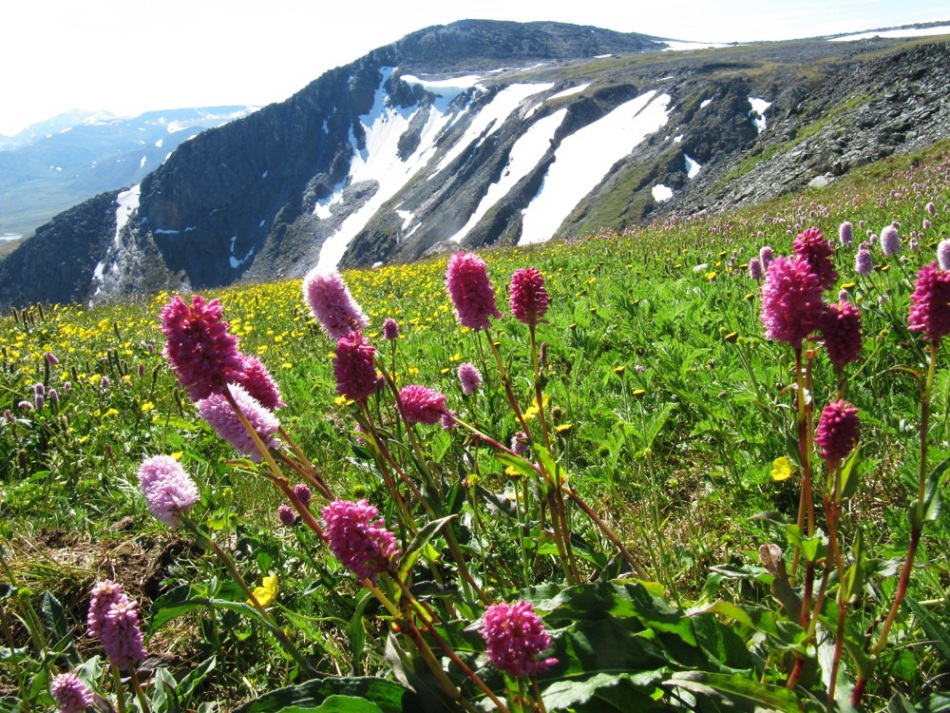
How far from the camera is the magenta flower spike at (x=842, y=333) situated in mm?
1364

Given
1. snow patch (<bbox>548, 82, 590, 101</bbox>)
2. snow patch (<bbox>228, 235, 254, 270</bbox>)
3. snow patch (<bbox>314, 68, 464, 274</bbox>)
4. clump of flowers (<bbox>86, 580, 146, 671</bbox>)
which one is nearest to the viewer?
clump of flowers (<bbox>86, 580, 146, 671</bbox>)

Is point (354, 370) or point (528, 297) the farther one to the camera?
point (528, 297)

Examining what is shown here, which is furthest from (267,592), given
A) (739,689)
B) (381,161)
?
(381,161)

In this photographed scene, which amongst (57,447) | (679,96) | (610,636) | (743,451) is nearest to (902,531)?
(743,451)

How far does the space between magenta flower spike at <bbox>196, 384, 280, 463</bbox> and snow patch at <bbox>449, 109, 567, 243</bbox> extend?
80.5 metres

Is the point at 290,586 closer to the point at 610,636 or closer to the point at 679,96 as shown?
the point at 610,636

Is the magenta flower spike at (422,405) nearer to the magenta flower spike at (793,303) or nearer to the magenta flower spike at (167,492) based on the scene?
the magenta flower spike at (167,492)

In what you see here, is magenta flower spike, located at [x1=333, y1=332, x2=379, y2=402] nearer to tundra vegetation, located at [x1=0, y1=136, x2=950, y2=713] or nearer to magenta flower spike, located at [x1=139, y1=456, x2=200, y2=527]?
tundra vegetation, located at [x1=0, y1=136, x2=950, y2=713]

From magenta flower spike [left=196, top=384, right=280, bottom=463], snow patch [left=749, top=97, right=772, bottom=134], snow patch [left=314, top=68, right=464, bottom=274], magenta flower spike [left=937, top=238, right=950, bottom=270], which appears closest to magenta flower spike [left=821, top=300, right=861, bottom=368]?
magenta flower spike [left=196, top=384, right=280, bottom=463]

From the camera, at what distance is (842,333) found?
4.49 ft

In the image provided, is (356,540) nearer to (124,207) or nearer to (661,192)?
(661,192)

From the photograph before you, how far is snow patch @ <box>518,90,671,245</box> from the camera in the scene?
74.5 metres

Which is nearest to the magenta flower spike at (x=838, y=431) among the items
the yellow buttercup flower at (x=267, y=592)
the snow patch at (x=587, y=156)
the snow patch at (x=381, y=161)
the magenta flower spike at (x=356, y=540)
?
the magenta flower spike at (x=356, y=540)

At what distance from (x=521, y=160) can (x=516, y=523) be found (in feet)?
294
